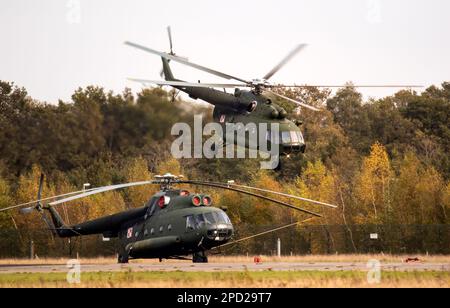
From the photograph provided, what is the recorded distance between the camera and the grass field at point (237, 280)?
3684 cm

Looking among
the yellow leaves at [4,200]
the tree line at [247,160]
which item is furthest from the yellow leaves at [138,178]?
the yellow leaves at [4,200]

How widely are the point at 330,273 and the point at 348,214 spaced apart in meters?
36.5

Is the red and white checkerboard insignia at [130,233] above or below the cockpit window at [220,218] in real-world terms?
below

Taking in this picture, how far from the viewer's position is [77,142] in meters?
52.4

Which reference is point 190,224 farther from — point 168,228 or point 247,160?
point 247,160

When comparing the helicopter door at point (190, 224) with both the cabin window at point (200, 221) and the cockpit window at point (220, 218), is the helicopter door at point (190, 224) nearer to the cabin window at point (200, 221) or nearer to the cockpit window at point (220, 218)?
the cabin window at point (200, 221)

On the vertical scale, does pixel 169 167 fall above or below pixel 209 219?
above

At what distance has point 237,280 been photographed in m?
38.5

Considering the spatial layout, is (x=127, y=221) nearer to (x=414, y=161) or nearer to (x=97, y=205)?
(x=97, y=205)

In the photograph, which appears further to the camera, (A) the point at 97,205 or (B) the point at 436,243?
(A) the point at 97,205

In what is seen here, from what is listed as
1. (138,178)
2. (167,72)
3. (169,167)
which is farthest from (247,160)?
(167,72)

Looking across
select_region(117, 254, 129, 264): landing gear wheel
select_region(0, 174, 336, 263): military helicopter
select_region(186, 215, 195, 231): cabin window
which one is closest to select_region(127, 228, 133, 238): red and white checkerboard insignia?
select_region(0, 174, 336, 263): military helicopter

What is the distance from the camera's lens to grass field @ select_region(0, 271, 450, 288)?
3684 centimetres
